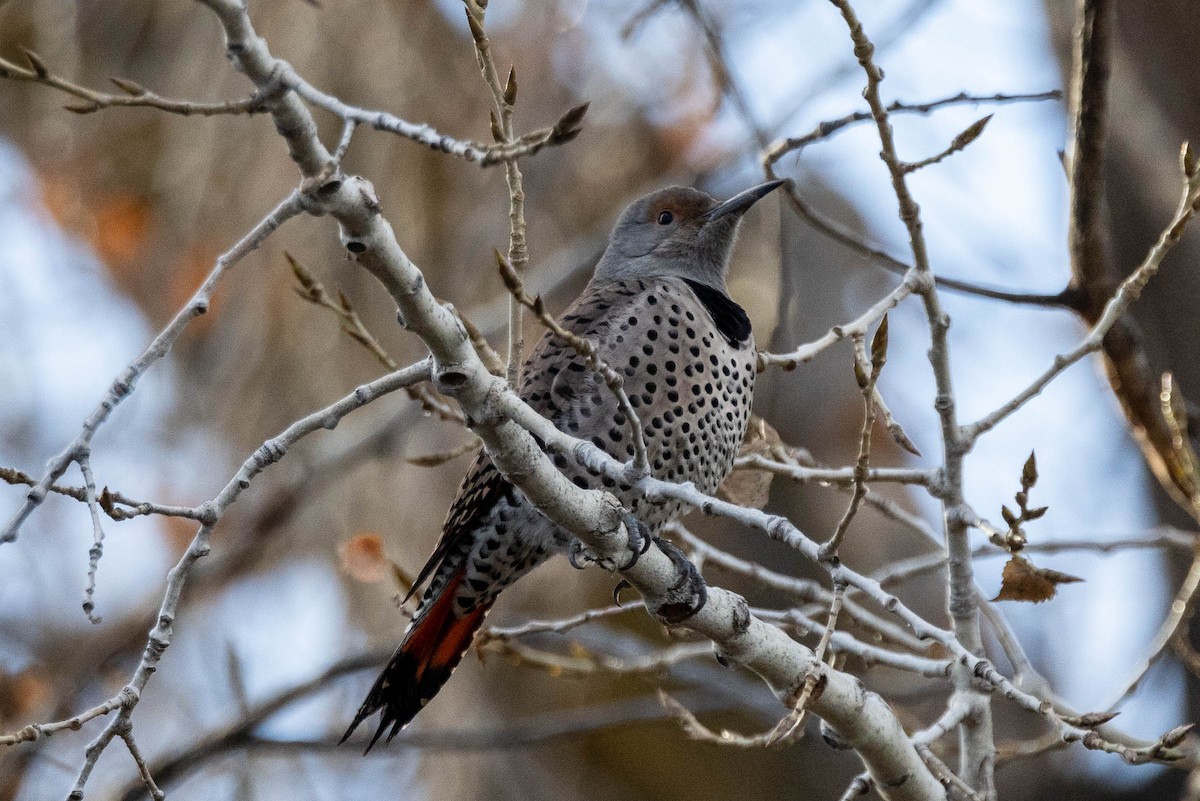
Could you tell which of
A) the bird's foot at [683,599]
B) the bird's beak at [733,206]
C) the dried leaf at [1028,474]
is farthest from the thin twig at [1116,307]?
the bird's beak at [733,206]

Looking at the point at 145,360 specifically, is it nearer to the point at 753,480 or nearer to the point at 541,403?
the point at 541,403

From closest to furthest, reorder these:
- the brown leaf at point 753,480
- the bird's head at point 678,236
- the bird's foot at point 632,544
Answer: the bird's foot at point 632,544, the brown leaf at point 753,480, the bird's head at point 678,236

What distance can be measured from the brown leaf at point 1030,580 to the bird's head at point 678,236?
6.56 feet

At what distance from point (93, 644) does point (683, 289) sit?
3470 mm

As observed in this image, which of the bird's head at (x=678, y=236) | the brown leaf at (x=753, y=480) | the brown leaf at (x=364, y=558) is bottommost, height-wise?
the brown leaf at (x=364, y=558)

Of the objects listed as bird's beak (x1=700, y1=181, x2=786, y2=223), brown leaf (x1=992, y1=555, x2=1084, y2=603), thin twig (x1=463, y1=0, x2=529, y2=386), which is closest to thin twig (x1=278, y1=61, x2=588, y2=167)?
thin twig (x1=463, y1=0, x2=529, y2=386)

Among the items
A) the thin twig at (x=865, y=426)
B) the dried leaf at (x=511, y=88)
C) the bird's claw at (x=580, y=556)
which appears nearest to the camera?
the thin twig at (x=865, y=426)

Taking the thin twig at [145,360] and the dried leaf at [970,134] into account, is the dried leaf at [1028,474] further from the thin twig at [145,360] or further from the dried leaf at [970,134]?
the thin twig at [145,360]

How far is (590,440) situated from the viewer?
3.81m

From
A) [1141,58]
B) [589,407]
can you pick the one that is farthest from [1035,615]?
[589,407]

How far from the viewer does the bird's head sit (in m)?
4.60

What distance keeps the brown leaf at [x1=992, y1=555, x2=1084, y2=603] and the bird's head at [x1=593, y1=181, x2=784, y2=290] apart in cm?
200

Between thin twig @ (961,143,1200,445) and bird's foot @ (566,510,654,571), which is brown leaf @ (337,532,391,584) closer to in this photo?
bird's foot @ (566,510,654,571)

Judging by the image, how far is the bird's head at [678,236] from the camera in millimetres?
4598
